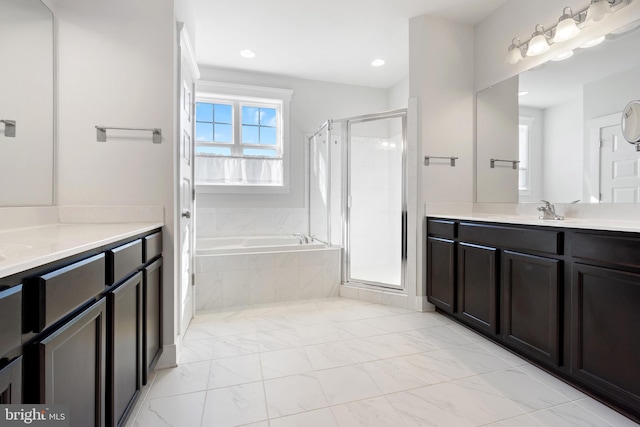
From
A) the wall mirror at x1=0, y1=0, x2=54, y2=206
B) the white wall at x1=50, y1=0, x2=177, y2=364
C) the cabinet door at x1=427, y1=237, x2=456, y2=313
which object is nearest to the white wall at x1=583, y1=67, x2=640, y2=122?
the cabinet door at x1=427, y1=237, x2=456, y2=313

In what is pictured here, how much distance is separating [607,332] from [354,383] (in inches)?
47.2

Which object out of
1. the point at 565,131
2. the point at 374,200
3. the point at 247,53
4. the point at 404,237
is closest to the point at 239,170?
the point at 247,53

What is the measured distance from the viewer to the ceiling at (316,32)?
250 centimetres

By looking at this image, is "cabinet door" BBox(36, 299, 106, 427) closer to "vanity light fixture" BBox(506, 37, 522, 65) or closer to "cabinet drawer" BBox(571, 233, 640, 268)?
"cabinet drawer" BBox(571, 233, 640, 268)

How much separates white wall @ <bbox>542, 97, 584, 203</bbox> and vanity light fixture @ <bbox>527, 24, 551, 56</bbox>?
43 cm

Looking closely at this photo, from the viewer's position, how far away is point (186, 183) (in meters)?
2.22

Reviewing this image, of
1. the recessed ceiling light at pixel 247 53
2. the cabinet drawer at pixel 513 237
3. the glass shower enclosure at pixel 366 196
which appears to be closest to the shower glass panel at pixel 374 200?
the glass shower enclosure at pixel 366 196

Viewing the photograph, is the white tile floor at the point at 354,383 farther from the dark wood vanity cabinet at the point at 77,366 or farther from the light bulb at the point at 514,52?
the light bulb at the point at 514,52

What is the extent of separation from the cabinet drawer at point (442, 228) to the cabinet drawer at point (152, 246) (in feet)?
6.83

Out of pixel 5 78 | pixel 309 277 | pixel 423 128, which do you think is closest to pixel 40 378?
pixel 5 78

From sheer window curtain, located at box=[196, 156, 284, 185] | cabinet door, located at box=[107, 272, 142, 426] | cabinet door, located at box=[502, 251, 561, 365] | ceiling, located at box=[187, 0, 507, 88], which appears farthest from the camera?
sheer window curtain, located at box=[196, 156, 284, 185]

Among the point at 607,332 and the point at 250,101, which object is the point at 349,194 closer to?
the point at 250,101

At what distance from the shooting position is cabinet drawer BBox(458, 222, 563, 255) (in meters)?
1.58

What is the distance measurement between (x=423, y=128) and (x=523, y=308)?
1632 millimetres
